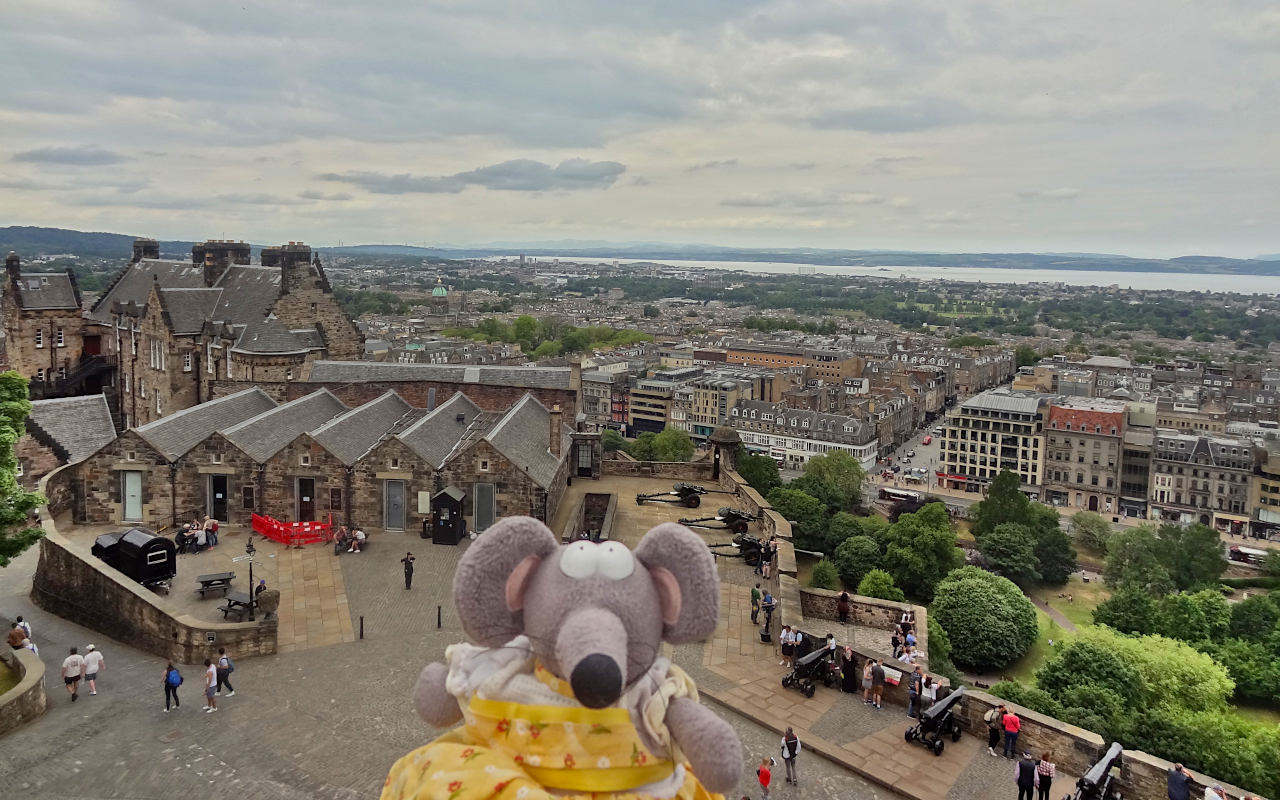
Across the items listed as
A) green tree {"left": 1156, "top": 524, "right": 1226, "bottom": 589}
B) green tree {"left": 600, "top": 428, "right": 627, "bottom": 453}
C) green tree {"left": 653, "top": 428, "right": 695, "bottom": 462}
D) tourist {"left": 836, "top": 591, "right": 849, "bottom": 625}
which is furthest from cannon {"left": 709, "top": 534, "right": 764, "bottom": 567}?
green tree {"left": 600, "top": 428, "right": 627, "bottom": 453}

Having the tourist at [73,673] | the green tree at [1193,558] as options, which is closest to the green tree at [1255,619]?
the green tree at [1193,558]

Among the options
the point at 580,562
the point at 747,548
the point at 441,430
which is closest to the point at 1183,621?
the point at 747,548

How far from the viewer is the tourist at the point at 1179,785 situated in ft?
41.9

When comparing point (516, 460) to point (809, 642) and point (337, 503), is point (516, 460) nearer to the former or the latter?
point (337, 503)

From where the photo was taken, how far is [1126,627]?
60562mm

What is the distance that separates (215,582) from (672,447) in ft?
279

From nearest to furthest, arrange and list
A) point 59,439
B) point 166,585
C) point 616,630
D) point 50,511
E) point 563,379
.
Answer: point 616,630
point 166,585
point 50,511
point 59,439
point 563,379

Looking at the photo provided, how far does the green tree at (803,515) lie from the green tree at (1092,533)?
113ft

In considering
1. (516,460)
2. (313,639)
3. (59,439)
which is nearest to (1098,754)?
(313,639)

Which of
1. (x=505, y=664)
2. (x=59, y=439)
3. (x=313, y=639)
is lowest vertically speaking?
(x=313, y=639)

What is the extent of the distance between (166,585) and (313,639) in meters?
4.38

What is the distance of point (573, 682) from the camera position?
205 inches

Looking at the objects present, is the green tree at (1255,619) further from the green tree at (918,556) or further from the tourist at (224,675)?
the tourist at (224,675)

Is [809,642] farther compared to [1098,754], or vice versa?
[809,642]
